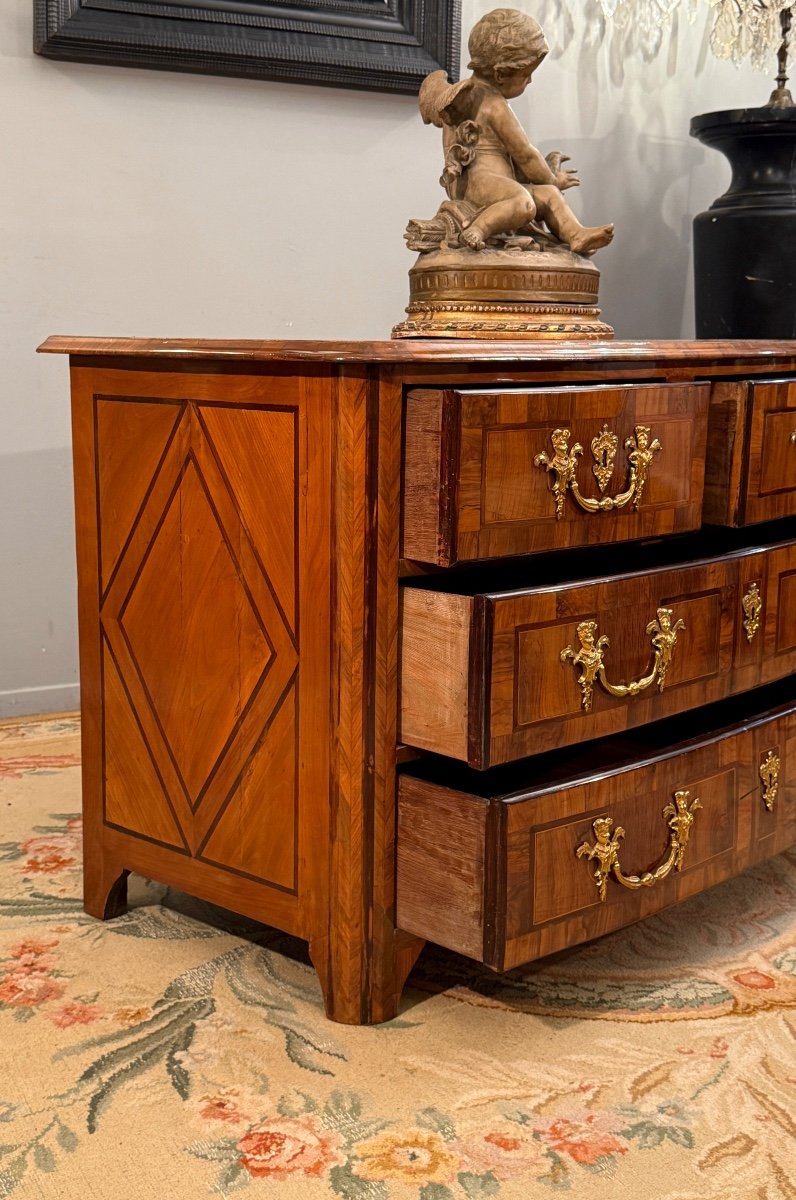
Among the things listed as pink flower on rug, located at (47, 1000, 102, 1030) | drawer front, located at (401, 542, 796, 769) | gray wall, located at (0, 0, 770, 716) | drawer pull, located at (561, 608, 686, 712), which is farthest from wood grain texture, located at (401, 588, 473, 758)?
gray wall, located at (0, 0, 770, 716)

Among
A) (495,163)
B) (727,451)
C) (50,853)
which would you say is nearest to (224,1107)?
(50,853)

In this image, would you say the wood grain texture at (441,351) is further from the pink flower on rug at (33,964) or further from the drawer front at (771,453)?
the pink flower on rug at (33,964)

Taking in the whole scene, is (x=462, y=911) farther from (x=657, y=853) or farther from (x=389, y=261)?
(x=389, y=261)

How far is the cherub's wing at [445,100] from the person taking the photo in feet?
4.71

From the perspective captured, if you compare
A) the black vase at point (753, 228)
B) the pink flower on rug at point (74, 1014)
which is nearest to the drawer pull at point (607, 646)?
the pink flower on rug at point (74, 1014)

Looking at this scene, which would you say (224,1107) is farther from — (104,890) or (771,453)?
(771,453)

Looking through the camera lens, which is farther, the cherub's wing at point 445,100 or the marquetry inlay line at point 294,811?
the cherub's wing at point 445,100

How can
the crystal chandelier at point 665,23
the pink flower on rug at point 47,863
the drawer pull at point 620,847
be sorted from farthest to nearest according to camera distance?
the crystal chandelier at point 665,23, the pink flower on rug at point 47,863, the drawer pull at point 620,847

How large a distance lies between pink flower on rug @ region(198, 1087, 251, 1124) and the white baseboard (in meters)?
1.16

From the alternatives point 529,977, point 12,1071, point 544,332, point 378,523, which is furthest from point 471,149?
point 12,1071

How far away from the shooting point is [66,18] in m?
1.92

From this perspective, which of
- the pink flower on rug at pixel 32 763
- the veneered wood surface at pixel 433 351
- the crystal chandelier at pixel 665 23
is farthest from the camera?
the crystal chandelier at pixel 665 23

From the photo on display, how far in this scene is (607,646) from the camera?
3.81 ft

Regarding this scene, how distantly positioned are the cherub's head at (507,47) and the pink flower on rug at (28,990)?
1.06m
